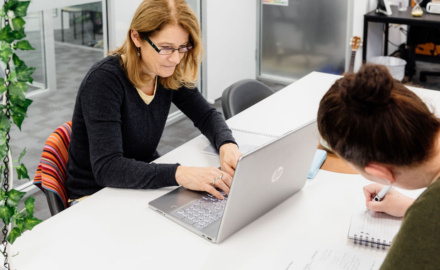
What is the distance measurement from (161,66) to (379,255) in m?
0.92

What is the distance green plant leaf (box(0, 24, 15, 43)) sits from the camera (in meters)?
1.12

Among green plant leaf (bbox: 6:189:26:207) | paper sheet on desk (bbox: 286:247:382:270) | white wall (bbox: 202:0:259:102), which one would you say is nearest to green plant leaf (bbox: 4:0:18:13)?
green plant leaf (bbox: 6:189:26:207)

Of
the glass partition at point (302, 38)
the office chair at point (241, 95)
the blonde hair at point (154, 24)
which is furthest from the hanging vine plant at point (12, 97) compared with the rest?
the glass partition at point (302, 38)

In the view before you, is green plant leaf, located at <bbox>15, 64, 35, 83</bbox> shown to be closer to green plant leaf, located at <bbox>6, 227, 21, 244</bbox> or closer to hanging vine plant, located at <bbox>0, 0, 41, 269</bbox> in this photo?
hanging vine plant, located at <bbox>0, 0, 41, 269</bbox>

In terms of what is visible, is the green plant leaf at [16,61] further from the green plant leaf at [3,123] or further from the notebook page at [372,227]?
the notebook page at [372,227]

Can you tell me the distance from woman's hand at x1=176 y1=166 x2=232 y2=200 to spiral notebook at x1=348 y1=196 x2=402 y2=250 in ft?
1.28

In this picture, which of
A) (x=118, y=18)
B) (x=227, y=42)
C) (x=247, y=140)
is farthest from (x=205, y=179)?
(x=227, y=42)

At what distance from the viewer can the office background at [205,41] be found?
10.3ft

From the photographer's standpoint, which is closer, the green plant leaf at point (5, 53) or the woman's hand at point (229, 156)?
the green plant leaf at point (5, 53)

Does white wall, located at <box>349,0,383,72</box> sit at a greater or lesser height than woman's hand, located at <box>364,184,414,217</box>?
greater

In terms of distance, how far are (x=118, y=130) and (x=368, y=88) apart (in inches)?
37.9

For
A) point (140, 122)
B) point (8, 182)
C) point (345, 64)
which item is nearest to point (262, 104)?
point (140, 122)

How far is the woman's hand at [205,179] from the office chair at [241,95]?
79 centimetres

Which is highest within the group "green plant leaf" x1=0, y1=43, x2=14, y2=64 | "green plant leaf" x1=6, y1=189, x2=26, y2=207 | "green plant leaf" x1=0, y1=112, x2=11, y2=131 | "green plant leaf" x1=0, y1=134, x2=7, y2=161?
"green plant leaf" x1=0, y1=43, x2=14, y2=64
